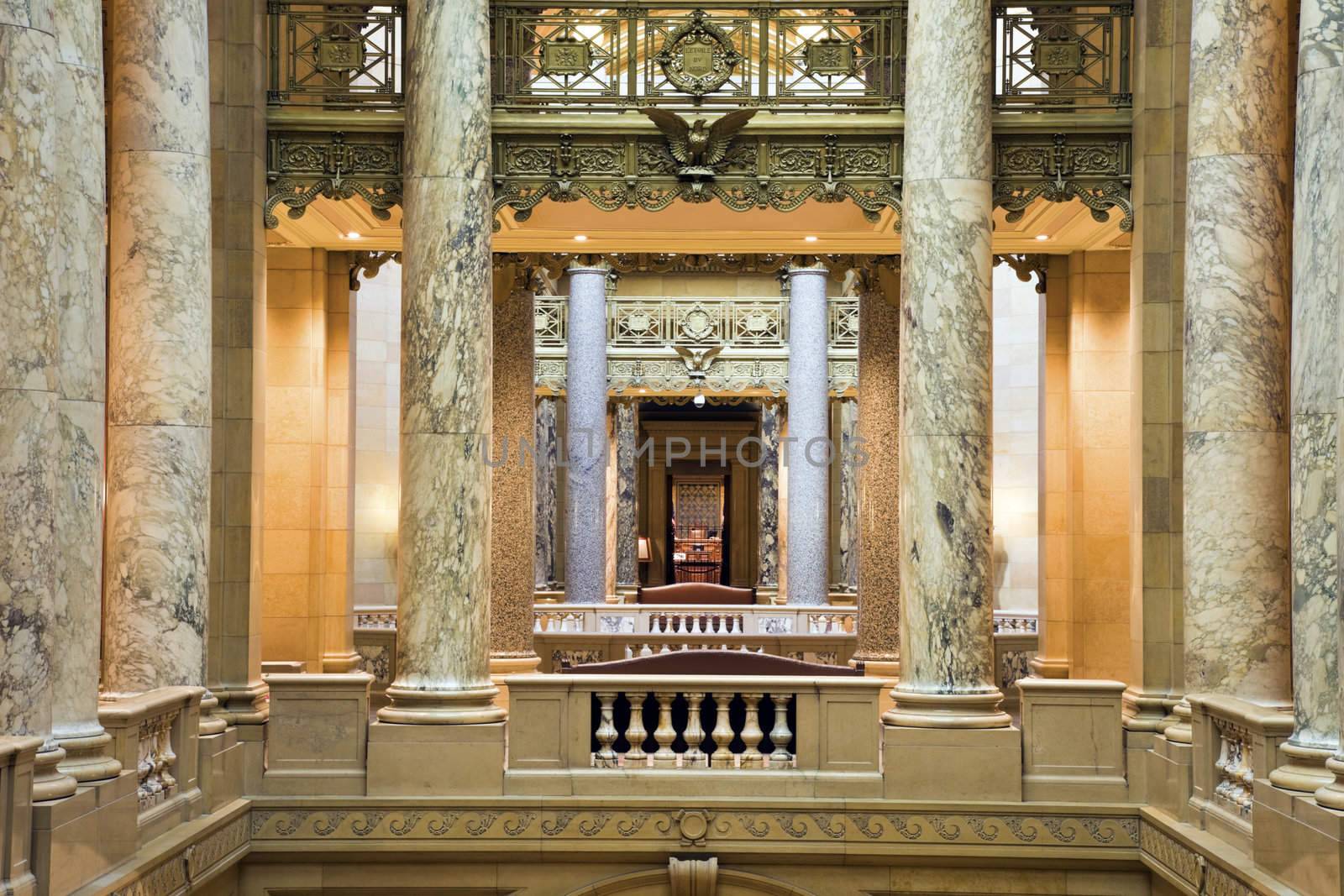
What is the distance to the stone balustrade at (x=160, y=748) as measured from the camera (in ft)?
30.0

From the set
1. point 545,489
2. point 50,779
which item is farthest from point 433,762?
point 545,489

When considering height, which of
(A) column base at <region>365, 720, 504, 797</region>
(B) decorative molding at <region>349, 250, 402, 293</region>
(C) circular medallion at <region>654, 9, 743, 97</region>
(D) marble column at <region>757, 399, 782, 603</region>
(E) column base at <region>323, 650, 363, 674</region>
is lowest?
(A) column base at <region>365, 720, 504, 797</region>

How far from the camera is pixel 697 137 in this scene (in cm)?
1252

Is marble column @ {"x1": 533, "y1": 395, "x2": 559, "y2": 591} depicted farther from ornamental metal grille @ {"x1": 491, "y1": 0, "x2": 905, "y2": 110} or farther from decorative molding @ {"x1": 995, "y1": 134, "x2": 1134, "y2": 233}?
decorative molding @ {"x1": 995, "y1": 134, "x2": 1134, "y2": 233}

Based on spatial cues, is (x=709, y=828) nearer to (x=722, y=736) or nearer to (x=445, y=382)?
(x=722, y=736)

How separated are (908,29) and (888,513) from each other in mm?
5775

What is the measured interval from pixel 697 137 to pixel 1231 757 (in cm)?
586

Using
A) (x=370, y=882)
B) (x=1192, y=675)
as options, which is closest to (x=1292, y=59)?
→ (x=1192, y=675)

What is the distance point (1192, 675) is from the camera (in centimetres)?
1054

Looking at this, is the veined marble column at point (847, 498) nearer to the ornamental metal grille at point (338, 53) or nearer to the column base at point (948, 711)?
the ornamental metal grille at point (338, 53)

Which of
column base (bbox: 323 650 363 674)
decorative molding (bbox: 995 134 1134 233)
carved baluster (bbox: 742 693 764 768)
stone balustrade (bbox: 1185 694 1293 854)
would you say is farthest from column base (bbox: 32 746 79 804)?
column base (bbox: 323 650 363 674)

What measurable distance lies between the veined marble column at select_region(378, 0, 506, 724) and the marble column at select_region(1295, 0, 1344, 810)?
5549 millimetres

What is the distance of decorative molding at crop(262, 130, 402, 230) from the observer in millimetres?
12531

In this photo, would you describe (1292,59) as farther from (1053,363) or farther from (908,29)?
(1053,363)
